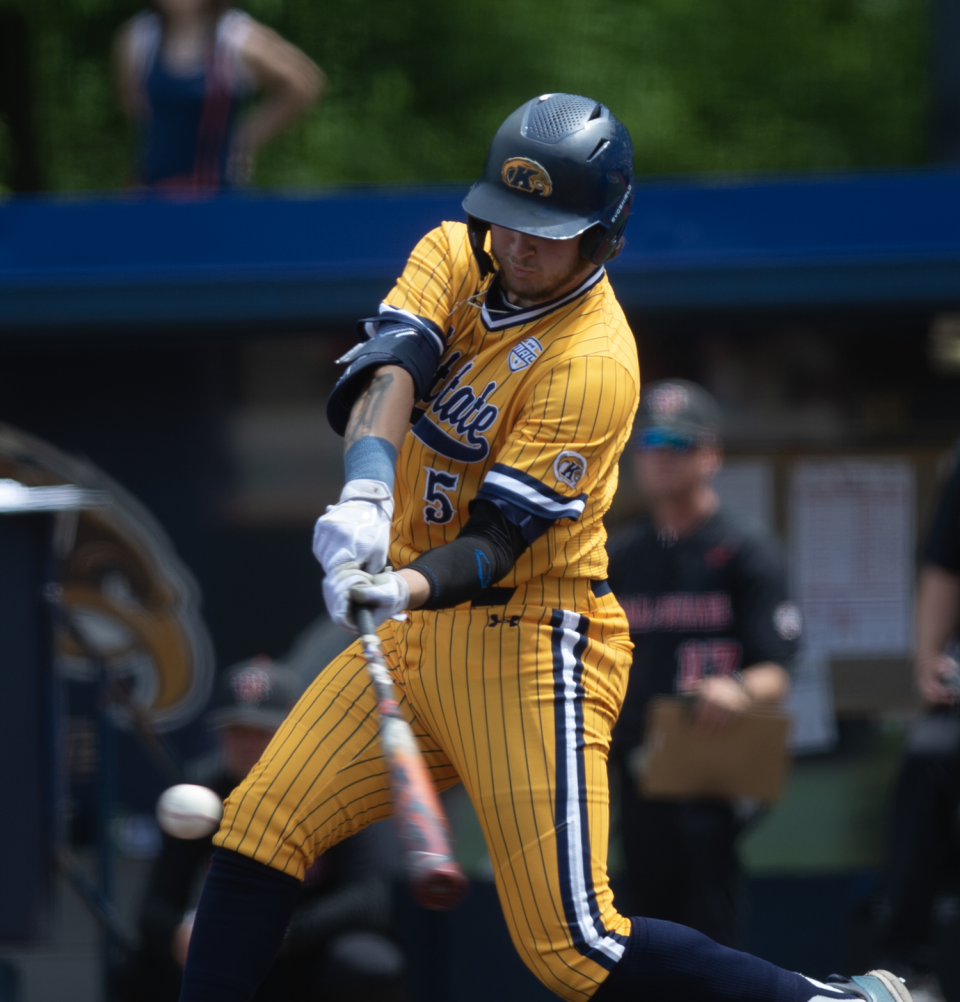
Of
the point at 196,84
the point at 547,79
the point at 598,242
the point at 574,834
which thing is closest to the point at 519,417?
the point at 598,242

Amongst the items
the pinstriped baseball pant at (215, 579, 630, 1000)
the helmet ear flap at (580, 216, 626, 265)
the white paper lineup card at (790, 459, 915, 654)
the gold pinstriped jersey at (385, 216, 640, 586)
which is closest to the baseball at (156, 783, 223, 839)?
the pinstriped baseball pant at (215, 579, 630, 1000)

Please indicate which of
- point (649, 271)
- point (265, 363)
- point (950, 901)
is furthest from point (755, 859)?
point (265, 363)

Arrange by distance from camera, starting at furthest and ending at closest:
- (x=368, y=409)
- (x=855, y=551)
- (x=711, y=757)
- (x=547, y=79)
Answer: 1. (x=547, y=79)
2. (x=855, y=551)
3. (x=711, y=757)
4. (x=368, y=409)

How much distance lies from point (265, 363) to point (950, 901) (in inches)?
103

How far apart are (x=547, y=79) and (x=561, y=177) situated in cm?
733

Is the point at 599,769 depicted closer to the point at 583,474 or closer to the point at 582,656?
the point at 582,656

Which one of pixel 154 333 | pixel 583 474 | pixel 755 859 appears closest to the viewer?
pixel 583 474

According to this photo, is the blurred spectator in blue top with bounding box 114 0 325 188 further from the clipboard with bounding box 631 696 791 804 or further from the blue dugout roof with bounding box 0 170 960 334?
the clipboard with bounding box 631 696 791 804

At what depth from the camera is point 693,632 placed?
13.4ft

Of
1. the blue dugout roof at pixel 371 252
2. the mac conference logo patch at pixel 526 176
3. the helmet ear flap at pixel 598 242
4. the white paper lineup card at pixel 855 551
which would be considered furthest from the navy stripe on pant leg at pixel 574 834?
the white paper lineup card at pixel 855 551

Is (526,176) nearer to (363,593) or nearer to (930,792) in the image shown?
(363,593)

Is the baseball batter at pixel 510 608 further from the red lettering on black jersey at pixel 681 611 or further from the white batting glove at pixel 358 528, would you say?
Answer: the red lettering on black jersey at pixel 681 611

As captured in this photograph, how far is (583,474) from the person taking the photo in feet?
8.30

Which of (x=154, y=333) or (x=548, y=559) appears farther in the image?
(x=154, y=333)
